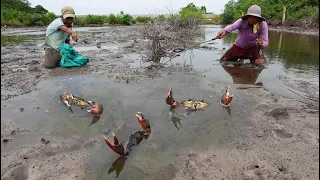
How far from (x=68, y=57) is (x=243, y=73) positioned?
439 cm

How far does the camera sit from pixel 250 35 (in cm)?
669

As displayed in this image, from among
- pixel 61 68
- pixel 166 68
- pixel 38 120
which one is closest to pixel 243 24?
pixel 166 68

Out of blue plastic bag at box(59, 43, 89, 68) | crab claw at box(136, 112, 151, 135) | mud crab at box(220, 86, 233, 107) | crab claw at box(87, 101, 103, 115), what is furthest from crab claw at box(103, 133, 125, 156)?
blue plastic bag at box(59, 43, 89, 68)

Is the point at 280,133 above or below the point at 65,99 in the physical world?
below

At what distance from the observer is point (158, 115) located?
4.08 metres

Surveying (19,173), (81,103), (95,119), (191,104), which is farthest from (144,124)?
(19,173)

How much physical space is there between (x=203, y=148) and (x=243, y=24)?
178 inches

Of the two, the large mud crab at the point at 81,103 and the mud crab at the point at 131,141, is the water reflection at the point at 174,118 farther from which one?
the large mud crab at the point at 81,103

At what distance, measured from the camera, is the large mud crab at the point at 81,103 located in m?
4.04

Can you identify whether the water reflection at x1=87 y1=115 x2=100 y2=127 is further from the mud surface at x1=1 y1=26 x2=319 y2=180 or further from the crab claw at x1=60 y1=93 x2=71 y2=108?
the crab claw at x1=60 y1=93 x2=71 y2=108

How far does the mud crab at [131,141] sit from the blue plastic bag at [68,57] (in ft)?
13.2

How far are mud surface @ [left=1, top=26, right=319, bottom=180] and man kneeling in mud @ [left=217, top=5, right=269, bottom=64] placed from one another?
2.61 ft

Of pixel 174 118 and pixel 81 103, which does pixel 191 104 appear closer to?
pixel 174 118

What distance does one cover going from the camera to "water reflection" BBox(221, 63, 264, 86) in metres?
5.83
